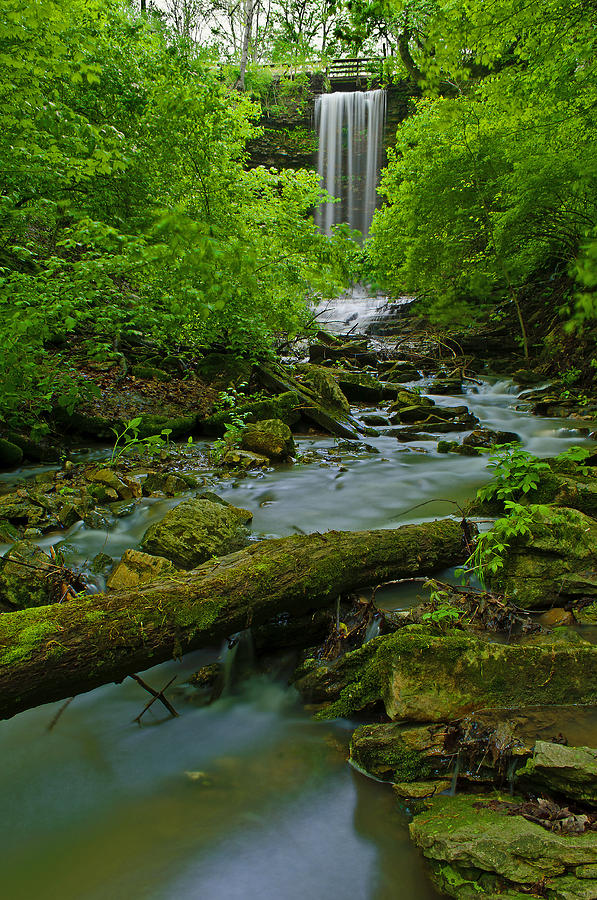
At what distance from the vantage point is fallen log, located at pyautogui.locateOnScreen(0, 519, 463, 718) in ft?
6.64

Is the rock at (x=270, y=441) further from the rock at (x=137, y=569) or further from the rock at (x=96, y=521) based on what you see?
the rock at (x=137, y=569)

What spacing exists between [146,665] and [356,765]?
1058 millimetres

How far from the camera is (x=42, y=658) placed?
2.01m

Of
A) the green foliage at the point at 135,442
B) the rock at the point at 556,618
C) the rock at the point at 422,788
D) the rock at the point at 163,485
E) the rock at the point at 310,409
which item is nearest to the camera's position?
the rock at the point at 422,788

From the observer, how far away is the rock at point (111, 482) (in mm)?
5641

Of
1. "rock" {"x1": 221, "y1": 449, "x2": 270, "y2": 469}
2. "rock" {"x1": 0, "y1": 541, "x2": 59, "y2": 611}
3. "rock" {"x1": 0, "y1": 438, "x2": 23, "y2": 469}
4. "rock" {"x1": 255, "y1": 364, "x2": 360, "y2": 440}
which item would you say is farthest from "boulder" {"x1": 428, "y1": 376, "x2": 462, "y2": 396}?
"rock" {"x1": 0, "y1": 541, "x2": 59, "y2": 611}

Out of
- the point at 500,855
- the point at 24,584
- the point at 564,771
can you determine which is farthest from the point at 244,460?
the point at 500,855

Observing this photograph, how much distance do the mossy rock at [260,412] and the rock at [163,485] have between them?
7.45 feet

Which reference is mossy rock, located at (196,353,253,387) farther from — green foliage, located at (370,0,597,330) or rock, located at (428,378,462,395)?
rock, located at (428,378,462,395)

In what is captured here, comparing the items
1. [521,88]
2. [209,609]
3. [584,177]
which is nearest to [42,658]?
[209,609]

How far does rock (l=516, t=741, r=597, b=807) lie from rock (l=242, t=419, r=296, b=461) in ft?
19.4

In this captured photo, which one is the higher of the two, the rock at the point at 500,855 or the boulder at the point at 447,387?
the boulder at the point at 447,387

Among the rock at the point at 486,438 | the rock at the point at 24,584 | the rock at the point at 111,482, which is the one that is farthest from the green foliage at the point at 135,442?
the rock at the point at 486,438

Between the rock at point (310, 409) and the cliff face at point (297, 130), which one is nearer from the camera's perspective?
the rock at point (310, 409)
